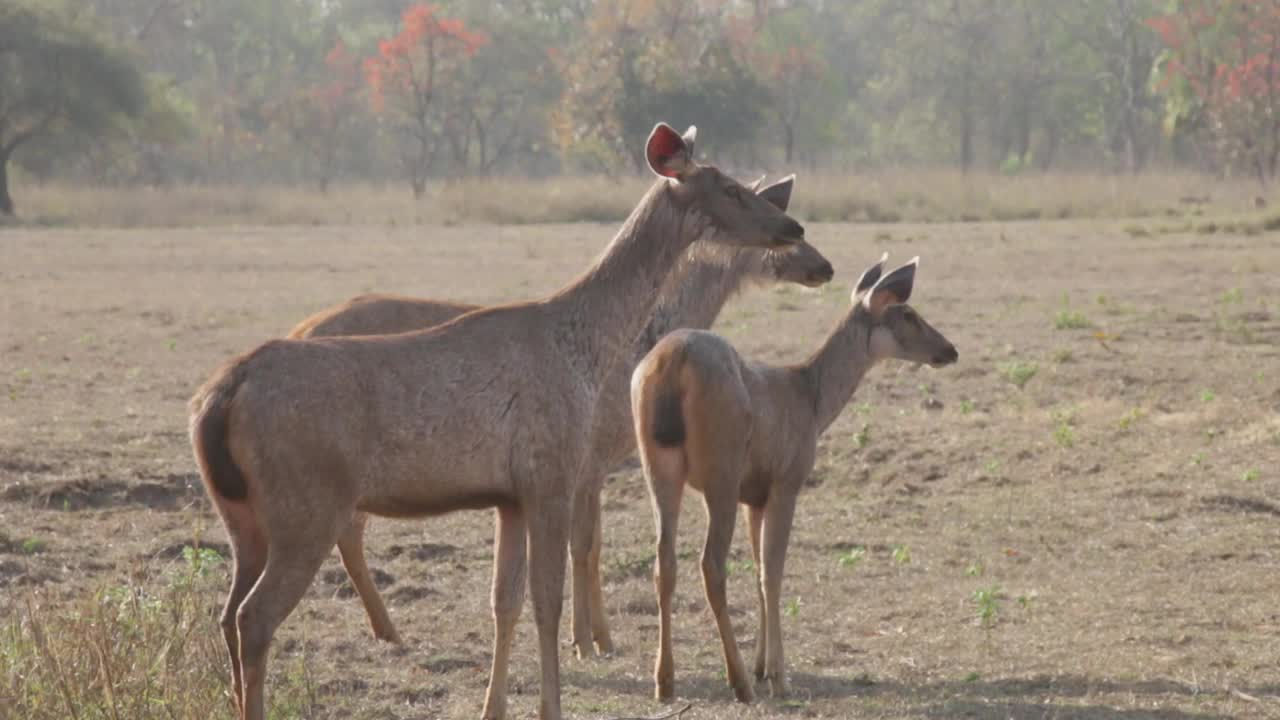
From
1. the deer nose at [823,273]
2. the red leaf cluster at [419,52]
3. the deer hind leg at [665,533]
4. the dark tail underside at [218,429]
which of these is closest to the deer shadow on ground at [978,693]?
the deer hind leg at [665,533]

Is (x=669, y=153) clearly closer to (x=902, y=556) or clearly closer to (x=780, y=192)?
(x=780, y=192)

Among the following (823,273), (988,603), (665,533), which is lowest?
(988,603)

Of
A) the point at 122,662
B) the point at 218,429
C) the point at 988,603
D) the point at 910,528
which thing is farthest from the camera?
the point at 910,528

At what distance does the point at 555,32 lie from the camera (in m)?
74.9

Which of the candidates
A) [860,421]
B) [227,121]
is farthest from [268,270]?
[227,121]

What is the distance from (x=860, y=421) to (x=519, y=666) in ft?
18.5

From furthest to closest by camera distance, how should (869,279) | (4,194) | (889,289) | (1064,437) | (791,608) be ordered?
(4,194) → (1064,437) → (869,279) → (889,289) → (791,608)

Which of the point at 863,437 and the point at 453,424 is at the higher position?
the point at 453,424

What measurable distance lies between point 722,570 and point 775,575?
362mm

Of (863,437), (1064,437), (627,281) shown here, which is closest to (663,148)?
(627,281)

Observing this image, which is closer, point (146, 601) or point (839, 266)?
point (146, 601)

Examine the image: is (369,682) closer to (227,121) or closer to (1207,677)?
(1207,677)

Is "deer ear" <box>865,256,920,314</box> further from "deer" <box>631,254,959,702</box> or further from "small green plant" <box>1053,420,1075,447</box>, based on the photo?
"small green plant" <box>1053,420,1075,447</box>

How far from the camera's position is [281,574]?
588 cm
